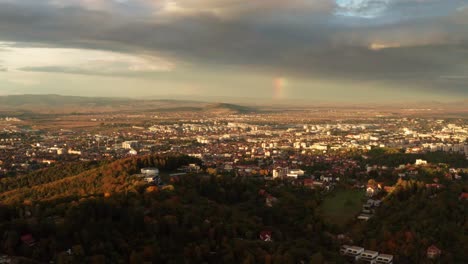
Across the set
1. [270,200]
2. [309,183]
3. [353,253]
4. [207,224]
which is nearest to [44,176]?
[270,200]

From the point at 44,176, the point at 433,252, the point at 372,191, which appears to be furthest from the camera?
the point at 44,176

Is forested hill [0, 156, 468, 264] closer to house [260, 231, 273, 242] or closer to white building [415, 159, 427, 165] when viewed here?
house [260, 231, 273, 242]

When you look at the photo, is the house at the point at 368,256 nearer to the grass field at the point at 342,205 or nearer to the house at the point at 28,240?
the grass field at the point at 342,205

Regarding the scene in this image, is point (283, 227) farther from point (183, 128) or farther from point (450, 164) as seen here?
point (183, 128)

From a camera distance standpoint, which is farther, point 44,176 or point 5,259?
point 44,176

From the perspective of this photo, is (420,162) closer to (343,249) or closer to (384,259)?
(343,249)

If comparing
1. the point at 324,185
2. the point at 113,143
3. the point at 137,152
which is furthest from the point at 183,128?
the point at 324,185
